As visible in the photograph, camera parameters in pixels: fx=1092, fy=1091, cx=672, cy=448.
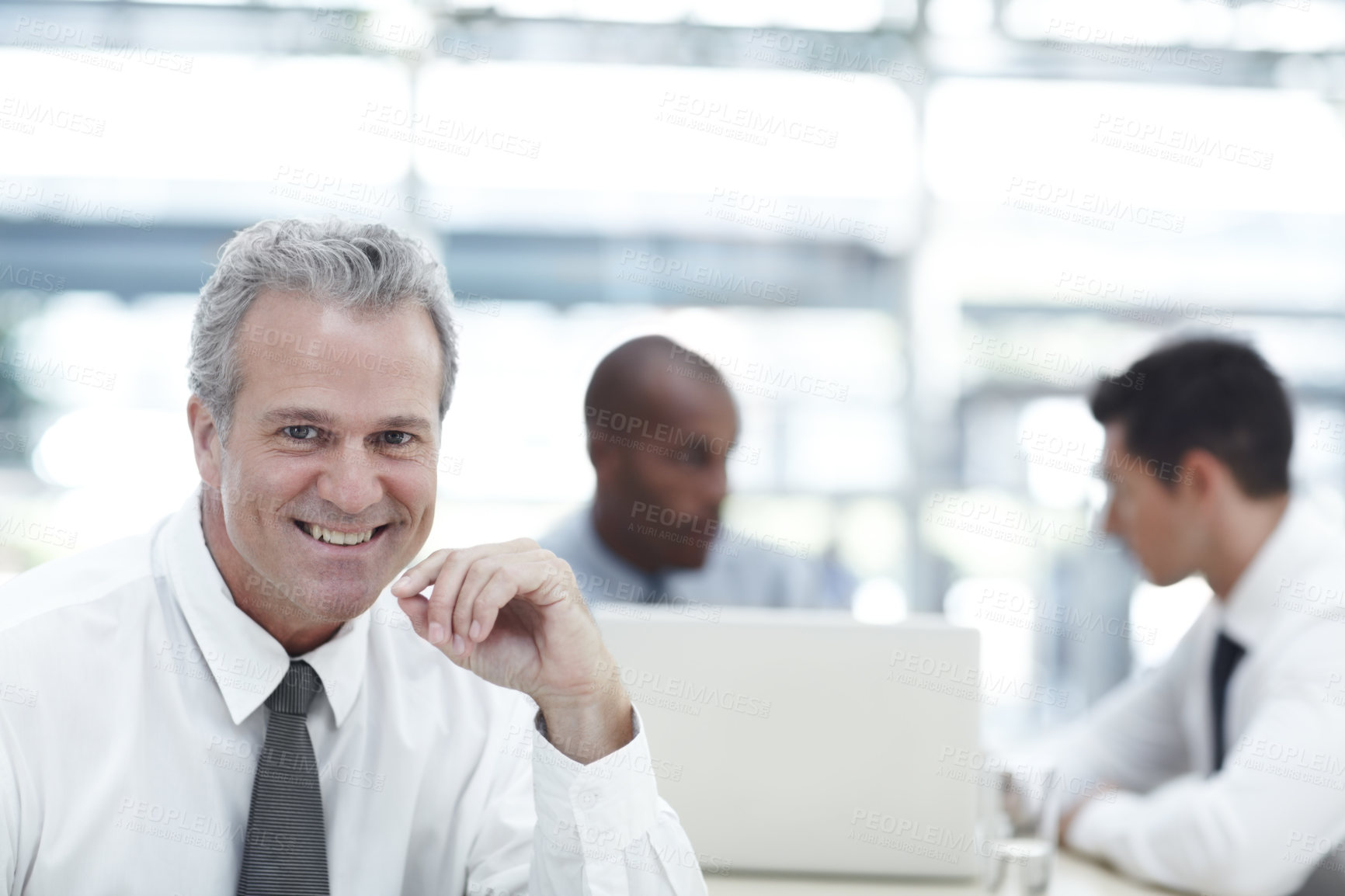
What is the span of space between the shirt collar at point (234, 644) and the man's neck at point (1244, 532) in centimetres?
171

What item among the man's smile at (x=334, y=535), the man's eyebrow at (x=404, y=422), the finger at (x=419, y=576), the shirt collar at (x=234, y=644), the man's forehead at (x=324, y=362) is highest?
the man's forehead at (x=324, y=362)

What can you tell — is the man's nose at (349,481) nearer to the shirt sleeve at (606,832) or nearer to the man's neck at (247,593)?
the man's neck at (247,593)

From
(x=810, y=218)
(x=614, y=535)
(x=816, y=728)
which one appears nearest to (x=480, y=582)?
(x=816, y=728)

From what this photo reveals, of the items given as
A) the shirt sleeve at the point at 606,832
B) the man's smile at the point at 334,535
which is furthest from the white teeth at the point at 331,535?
the shirt sleeve at the point at 606,832

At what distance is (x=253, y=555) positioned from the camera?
1.30 metres

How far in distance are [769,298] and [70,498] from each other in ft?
8.17

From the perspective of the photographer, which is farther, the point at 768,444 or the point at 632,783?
the point at 768,444

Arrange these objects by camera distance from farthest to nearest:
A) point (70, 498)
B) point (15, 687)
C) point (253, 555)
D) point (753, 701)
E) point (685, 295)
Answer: point (685, 295) → point (70, 498) → point (753, 701) → point (253, 555) → point (15, 687)

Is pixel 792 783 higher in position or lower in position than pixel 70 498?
lower

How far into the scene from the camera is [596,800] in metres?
1.25

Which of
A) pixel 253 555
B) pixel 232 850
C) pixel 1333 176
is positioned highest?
pixel 1333 176

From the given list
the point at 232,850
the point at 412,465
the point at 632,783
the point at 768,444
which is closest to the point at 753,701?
the point at 632,783

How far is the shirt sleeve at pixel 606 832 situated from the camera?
124cm

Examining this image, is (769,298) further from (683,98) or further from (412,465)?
(412,465)
